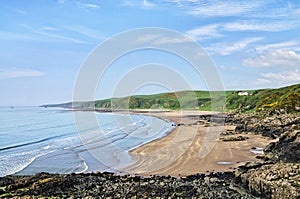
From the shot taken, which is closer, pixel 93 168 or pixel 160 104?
pixel 93 168

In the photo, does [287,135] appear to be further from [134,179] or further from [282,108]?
[282,108]

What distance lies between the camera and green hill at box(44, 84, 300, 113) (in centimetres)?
5905

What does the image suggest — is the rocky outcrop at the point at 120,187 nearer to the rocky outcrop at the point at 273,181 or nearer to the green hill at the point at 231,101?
the rocky outcrop at the point at 273,181

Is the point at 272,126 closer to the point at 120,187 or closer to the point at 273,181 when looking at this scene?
the point at 273,181

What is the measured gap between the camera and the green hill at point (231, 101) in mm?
59053

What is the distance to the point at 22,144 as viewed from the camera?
138 ft

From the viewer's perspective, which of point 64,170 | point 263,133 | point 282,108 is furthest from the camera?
point 282,108

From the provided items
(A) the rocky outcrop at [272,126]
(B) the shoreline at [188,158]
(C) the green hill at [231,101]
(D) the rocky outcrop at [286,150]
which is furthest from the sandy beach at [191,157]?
(C) the green hill at [231,101]

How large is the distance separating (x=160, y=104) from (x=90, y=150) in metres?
115

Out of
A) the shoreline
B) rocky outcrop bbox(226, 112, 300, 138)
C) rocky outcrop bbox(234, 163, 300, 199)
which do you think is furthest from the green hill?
rocky outcrop bbox(234, 163, 300, 199)

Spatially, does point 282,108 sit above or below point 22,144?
above

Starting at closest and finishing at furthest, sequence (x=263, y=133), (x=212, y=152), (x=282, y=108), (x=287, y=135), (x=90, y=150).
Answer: (x=287, y=135), (x=212, y=152), (x=90, y=150), (x=263, y=133), (x=282, y=108)

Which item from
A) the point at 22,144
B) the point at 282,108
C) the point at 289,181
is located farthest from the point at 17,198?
the point at 282,108

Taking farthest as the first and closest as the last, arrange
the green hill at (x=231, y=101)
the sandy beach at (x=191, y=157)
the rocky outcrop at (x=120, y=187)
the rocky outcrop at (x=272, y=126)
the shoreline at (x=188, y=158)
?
the green hill at (x=231, y=101)
the rocky outcrop at (x=272, y=126)
the sandy beach at (x=191, y=157)
the shoreline at (x=188, y=158)
the rocky outcrop at (x=120, y=187)
